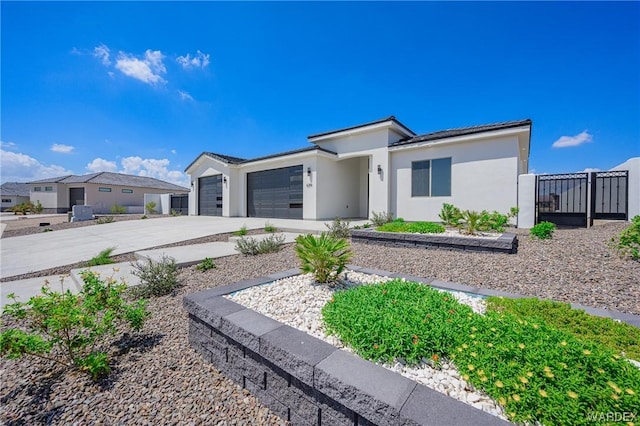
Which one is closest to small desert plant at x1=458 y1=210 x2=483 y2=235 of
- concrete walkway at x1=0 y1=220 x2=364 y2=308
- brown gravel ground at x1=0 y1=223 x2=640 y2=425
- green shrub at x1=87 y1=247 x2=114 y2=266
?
brown gravel ground at x1=0 y1=223 x2=640 y2=425

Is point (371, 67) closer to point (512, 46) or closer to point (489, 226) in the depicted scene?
point (512, 46)

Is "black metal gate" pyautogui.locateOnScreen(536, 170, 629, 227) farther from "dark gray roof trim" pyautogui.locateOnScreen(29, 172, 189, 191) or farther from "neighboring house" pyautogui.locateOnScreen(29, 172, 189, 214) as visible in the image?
"dark gray roof trim" pyautogui.locateOnScreen(29, 172, 189, 191)

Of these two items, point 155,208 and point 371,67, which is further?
point 155,208

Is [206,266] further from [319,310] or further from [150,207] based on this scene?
[150,207]

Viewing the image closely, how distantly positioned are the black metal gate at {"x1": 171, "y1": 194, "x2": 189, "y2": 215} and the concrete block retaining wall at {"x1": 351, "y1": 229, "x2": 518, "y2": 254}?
59.7 feet

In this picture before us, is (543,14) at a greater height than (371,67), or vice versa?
(371,67)

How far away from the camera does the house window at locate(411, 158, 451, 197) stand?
9.93 metres

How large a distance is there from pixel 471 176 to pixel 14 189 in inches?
2219

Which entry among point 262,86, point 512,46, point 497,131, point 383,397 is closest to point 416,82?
point 512,46

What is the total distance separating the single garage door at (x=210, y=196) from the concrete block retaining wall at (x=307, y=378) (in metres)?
15.4

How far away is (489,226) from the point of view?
6.17 meters

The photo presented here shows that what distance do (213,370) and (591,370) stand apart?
273 centimetres

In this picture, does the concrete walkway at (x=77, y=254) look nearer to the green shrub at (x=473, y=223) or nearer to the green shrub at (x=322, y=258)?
the green shrub at (x=322, y=258)

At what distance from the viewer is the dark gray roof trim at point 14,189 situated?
1325 inches
